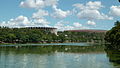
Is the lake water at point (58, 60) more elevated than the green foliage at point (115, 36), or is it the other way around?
the green foliage at point (115, 36)

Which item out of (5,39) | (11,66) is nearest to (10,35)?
(5,39)

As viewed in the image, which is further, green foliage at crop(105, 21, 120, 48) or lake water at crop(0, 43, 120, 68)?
green foliage at crop(105, 21, 120, 48)

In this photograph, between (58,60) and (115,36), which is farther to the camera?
(115,36)

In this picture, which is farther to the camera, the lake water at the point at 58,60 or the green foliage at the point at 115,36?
the green foliage at the point at 115,36

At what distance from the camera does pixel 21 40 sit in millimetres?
199250

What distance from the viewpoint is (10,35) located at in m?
185

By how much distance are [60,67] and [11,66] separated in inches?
293

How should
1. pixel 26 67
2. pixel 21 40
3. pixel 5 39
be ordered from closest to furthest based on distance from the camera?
pixel 26 67 < pixel 5 39 < pixel 21 40

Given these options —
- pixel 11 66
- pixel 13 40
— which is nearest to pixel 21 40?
pixel 13 40

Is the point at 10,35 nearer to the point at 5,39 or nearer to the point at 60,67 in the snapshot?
the point at 5,39

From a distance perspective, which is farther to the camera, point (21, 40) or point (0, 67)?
point (21, 40)

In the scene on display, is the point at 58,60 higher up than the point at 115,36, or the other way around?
the point at 115,36

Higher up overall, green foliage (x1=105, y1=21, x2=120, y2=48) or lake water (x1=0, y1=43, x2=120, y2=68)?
green foliage (x1=105, y1=21, x2=120, y2=48)

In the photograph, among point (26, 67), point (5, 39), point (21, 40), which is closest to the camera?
point (26, 67)
